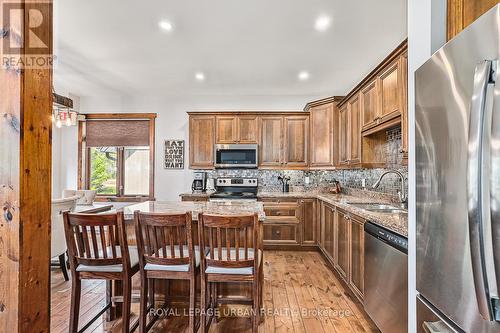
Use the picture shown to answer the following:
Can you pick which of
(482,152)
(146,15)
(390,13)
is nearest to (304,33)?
(390,13)

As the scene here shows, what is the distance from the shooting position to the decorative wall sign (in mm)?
5227

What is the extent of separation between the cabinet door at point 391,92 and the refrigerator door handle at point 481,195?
1591mm

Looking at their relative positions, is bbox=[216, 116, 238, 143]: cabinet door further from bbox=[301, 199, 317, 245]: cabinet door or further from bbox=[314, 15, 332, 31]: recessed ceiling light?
bbox=[314, 15, 332, 31]: recessed ceiling light

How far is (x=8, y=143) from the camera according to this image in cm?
85

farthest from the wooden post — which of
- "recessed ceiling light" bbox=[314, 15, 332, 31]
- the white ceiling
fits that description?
"recessed ceiling light" bbox=[314, 15, 332, 31]

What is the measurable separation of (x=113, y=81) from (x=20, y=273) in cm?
430

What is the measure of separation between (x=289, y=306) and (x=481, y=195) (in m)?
2.14

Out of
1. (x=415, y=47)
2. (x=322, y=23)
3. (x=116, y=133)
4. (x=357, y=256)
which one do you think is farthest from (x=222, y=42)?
(x=116, y=133)

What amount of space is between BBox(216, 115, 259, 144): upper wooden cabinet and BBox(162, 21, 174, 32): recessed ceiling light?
204 cm


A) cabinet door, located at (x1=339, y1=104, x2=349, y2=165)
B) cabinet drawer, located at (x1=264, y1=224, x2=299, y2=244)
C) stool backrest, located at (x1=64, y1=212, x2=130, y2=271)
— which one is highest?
cabinet door, located at (x1=339, y1=104, x2=349, y2=165)

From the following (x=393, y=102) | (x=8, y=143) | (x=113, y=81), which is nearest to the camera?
(x=8, y=143)

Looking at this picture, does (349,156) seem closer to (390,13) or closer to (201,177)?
(390,13)

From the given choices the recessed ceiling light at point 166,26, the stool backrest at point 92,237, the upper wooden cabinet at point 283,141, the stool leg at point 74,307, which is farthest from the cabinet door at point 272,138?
the stool leg at point 74,307

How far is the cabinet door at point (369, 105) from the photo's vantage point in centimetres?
284
